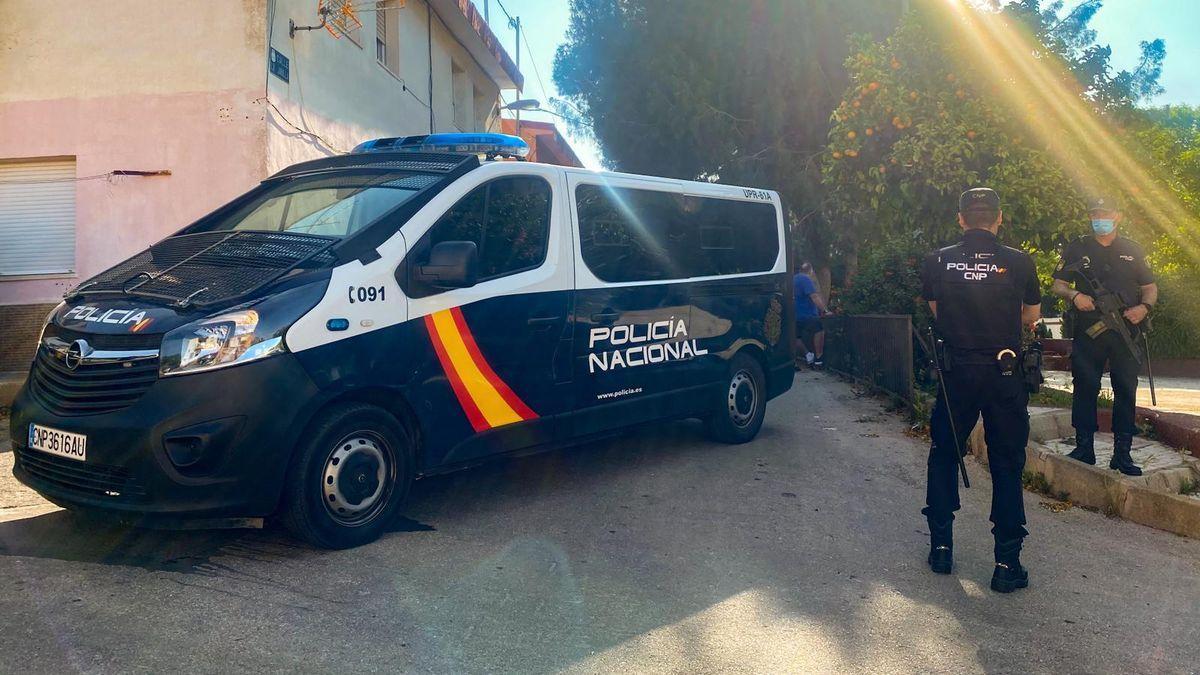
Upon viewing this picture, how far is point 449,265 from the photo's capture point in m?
4.80

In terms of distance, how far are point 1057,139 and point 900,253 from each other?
3.00 meters

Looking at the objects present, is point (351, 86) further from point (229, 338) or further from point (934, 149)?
point (229, 338)

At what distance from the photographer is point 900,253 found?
38.3 feet

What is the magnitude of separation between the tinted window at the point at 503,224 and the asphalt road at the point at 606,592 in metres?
1.45

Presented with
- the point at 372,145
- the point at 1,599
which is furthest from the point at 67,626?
the point at 372,145

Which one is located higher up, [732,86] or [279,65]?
[732,86]

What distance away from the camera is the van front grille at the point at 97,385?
413 centimetres

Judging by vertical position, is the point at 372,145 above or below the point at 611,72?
below

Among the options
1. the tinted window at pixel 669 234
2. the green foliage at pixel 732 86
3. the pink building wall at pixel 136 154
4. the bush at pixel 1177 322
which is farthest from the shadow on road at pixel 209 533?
the green foliage at pixel 732 86

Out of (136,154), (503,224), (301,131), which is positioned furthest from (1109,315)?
(136,154)

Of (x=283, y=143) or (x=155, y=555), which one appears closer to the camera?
(x=155, y=555)

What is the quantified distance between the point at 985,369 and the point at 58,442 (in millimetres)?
4303

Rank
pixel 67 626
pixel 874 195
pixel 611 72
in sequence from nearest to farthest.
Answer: pixel 67 626 → pixel 874 195 → pixel 611 72

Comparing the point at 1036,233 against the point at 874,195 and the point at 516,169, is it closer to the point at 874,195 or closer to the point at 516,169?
the point at 874,195
